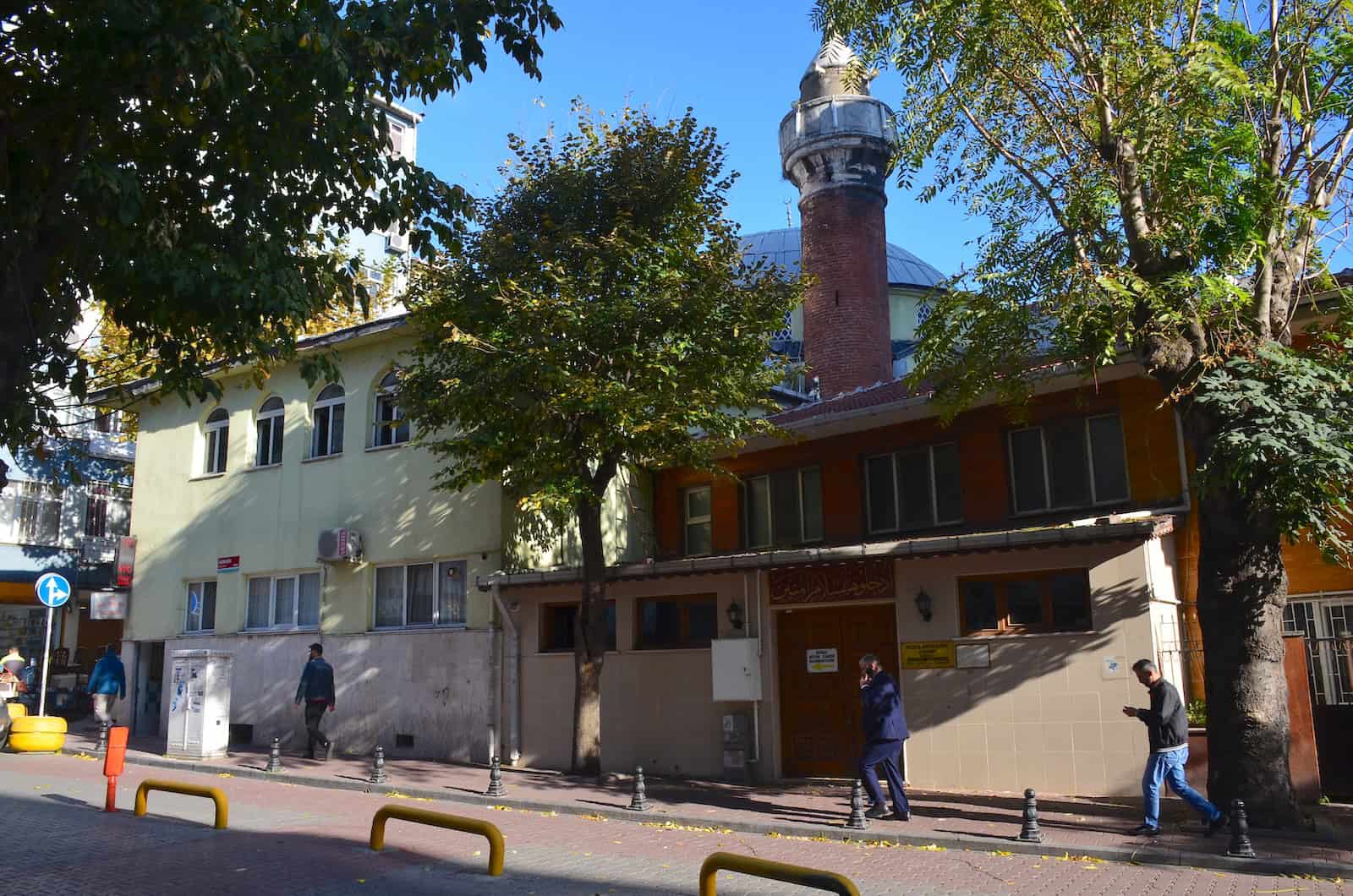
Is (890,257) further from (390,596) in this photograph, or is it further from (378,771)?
(378,771)

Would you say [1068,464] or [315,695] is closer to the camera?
[1068,464]

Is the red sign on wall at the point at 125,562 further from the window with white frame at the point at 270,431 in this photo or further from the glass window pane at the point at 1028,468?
the glass window pane at the point at 1028,468

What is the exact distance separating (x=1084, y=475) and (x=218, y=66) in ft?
38.4

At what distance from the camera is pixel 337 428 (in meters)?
21.8

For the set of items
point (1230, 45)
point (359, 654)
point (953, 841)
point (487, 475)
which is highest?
point (1230, 45)

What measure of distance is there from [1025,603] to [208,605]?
56.6 feet

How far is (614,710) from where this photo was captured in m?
17.6

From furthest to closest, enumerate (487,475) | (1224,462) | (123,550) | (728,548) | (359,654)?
(123,550) < (359,654) < (728,548) < (487,475) < (1224,462)

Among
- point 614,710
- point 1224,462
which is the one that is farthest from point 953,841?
point 614,710

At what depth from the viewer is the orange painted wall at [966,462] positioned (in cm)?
1413

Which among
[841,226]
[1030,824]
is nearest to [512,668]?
[1030,824]

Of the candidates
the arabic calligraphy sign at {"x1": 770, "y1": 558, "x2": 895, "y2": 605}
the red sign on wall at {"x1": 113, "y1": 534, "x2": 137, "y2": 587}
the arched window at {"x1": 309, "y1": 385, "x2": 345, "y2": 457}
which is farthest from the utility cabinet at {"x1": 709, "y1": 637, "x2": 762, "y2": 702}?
the red sign on wall at {"x1": 113, "y1": 534, "x2": 137, "y2": 587}

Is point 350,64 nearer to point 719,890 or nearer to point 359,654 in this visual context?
point 719,890

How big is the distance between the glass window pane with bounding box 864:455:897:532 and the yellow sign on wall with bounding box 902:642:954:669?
2667 mm
